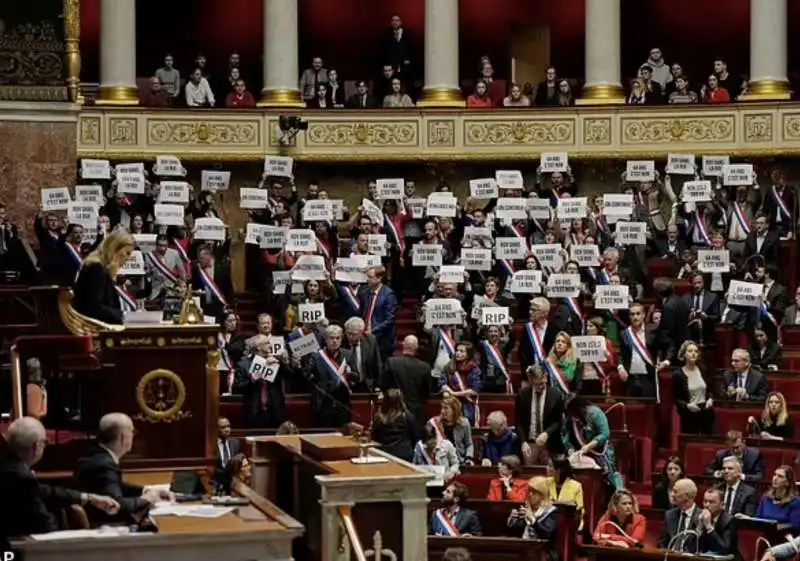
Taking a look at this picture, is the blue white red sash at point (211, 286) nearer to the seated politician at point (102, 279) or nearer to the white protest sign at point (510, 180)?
the white protest sign at point (510, 180)

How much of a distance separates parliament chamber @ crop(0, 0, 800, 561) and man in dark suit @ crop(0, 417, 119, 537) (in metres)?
0.02

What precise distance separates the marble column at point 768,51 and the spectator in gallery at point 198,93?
26.3ft

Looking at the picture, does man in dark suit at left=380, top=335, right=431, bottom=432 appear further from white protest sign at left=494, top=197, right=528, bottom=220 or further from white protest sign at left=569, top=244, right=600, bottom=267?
white protest sign at left=494, top=197, right=528, bottom=220

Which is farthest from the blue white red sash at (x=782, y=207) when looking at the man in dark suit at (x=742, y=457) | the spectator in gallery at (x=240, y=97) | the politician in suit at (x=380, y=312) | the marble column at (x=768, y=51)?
the spectator in gallery at (x=240, y=97)

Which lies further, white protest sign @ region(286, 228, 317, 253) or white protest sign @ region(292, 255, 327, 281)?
white protest sign @ region(286, 228, 317, 253)

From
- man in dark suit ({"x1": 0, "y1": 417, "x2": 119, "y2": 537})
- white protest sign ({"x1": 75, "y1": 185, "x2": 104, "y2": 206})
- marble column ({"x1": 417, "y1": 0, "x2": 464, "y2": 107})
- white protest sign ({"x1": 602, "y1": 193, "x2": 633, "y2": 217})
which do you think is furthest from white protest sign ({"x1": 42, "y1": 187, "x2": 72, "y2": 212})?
man in dark suit ({"x1": 0, "y1": 417, "x2": 119, "y2": 537})

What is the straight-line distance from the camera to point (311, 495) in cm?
1158

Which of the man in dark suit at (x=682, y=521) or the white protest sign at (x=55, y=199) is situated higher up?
the white protest sign at (x=55, y=199)

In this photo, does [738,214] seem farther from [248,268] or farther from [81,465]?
[81,465]

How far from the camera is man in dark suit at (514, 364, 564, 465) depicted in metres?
17.2

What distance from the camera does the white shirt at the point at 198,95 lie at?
2822 cm

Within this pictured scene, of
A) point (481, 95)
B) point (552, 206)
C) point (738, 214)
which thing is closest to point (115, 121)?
point (481, 95)

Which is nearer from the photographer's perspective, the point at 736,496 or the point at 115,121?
the point at 736,496

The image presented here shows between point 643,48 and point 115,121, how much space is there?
31.6 feet
